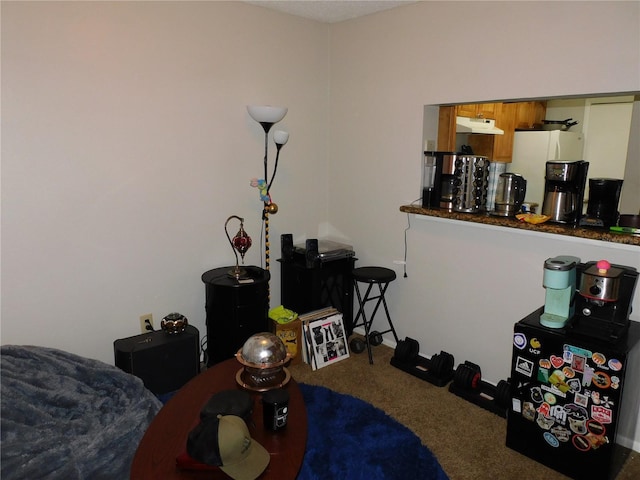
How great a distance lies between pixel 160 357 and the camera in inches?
105

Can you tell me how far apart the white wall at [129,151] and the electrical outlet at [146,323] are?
2.0 inches

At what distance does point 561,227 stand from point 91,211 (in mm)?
2647

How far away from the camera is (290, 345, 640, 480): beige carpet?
7.32ft

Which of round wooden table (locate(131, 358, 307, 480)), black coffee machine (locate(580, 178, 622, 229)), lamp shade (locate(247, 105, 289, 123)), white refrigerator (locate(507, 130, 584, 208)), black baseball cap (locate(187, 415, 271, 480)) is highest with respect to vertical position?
lamp shade (locate(247, 105, 289, 123))

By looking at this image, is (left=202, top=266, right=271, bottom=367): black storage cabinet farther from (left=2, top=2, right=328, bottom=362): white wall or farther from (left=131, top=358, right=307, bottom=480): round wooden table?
(left=131, top=358, right=307, bottom=480): round wooden table

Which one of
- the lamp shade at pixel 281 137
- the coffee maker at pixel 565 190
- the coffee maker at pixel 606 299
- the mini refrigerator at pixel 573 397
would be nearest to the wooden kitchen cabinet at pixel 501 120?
the coffee maker at pixel 565 190

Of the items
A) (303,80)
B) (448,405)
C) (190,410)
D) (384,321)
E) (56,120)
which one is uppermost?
(303,80)

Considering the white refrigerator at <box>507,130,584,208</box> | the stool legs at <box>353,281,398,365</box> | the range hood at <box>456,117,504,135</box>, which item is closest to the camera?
the stool legs at <box>353,281,398,365</box>

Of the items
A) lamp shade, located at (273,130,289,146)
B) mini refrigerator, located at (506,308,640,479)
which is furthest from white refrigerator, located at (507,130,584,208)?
lamp shade, located at (273,130,289,146)

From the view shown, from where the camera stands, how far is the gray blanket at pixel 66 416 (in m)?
1.70

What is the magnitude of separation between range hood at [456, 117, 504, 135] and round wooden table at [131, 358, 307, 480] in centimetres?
258

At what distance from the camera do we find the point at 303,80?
351 centimetres

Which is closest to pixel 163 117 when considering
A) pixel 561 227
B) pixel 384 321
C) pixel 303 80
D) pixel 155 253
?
pixel 155 253

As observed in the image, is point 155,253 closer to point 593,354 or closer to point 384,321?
point 384,321
